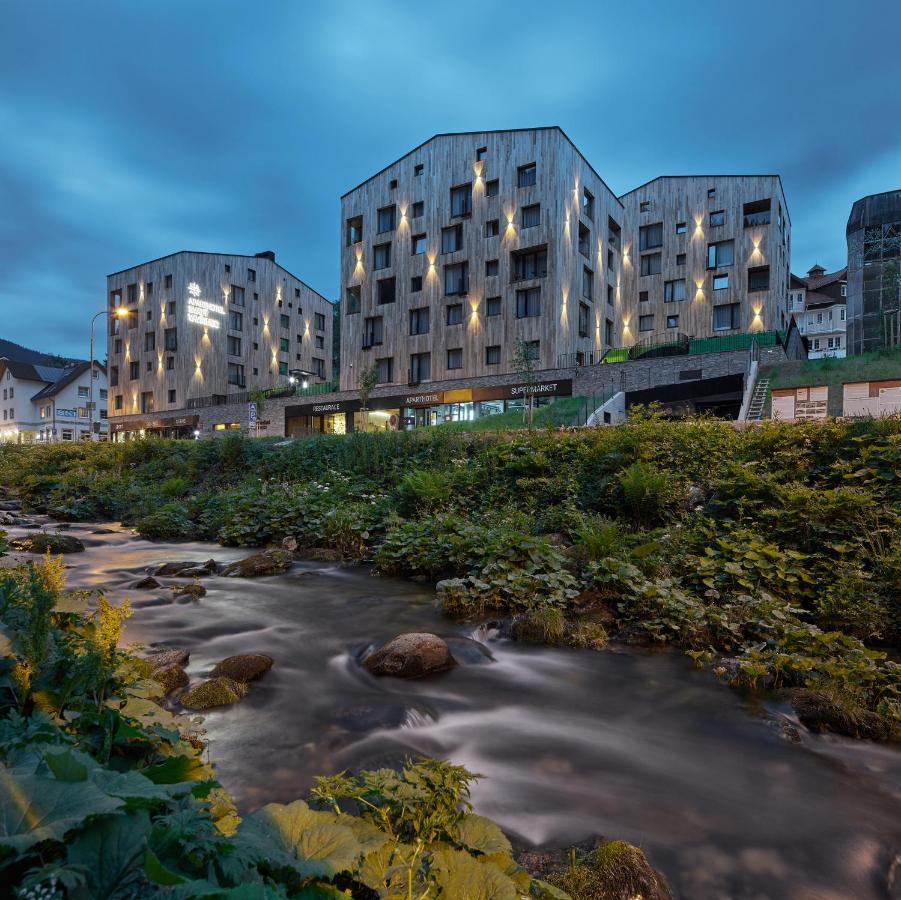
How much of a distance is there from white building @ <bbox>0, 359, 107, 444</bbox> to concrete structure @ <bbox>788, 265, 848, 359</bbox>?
321ft

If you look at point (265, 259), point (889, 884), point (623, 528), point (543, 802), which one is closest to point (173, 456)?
point (623, 528)

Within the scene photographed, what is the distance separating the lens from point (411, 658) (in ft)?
19.5

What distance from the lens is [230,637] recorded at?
7074 mm

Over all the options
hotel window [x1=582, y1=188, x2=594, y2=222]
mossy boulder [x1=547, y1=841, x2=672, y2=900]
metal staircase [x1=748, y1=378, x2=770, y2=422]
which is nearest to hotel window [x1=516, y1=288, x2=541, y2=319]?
hotel window [x1=582, y1=188, x2=594, y2=222]

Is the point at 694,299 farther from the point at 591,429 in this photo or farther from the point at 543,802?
the point at 543,802

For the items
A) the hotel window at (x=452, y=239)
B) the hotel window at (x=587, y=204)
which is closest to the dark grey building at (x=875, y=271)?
A: the hotel window at (x=587, y=204)

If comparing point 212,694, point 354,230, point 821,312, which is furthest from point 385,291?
point 821,312

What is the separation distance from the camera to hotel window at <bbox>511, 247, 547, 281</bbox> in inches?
1465

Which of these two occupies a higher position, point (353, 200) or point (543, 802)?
point (353, 200)

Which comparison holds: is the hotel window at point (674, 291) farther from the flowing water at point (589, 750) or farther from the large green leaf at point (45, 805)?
the large green leaf at point (45, 805)

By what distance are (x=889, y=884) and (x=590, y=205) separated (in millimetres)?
43818

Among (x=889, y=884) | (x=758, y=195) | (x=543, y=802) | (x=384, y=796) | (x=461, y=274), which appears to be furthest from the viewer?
(x=758, y=195)

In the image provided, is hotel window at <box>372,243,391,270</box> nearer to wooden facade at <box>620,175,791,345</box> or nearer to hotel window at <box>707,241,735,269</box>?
wooden facade at <box>620,175,791,345</box>

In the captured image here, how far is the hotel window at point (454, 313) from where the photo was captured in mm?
39875
